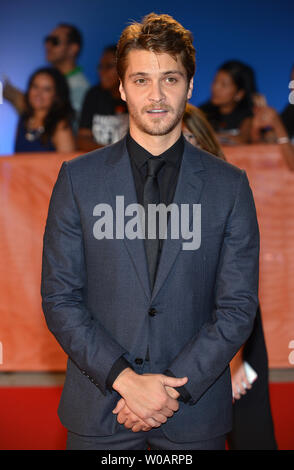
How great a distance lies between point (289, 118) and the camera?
5922 millimetres

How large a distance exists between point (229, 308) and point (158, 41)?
82 cm

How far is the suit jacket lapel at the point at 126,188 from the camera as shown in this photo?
169 centimetres

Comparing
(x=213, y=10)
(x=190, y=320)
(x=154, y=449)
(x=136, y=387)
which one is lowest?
(x=154, y=449)

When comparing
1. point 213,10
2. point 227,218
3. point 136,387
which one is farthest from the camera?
point 213,10

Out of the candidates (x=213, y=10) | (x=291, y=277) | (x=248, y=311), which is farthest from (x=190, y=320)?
(x=213, y=10)

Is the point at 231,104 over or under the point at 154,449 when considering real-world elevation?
over

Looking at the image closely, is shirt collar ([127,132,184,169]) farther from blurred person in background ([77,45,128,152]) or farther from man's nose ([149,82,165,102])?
blurred person in background ([77,45,128,152])

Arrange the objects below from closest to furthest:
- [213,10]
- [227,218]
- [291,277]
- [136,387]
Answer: [136,387], [227,218], [291,277], [213,10]

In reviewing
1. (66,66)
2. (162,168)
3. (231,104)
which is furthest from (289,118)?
(162,168)

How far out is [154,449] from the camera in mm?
1724

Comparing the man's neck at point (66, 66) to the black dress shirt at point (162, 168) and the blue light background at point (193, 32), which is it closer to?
the blue light background at point (193, 32)

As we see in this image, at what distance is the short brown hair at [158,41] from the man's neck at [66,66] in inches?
187

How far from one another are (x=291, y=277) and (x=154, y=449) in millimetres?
2319
